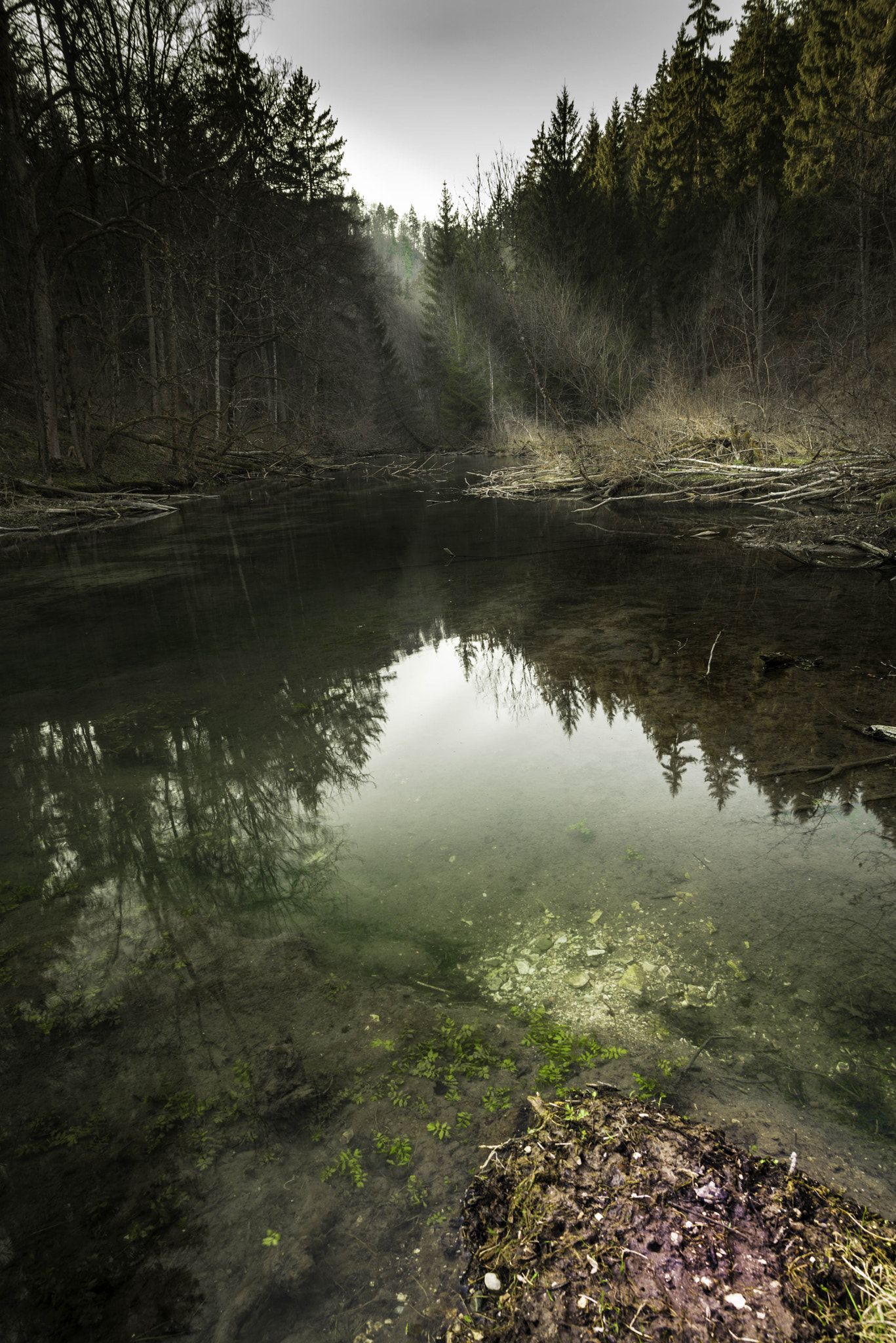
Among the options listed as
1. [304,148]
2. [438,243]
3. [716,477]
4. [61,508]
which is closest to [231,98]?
[304,148]

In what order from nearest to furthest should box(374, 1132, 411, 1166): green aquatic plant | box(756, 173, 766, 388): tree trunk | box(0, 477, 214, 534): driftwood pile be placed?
1. box(374, 1132, 411, 1166): green aquatic plant
2. box(0, 477, 214, 534): driftwood pile
3. box(756, 173, 766, 388): tree trunk

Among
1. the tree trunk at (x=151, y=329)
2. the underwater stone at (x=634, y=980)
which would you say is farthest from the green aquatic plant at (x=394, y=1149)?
the tree trunk at (x=151, y=329)

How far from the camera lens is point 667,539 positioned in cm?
1034

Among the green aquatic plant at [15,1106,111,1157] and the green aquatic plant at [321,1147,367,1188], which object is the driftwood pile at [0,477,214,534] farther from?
the green aquatic plant at [321,1147,367,1188]

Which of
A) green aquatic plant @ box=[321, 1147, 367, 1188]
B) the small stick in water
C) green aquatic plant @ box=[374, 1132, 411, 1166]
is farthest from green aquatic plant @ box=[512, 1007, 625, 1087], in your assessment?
the small stick in water

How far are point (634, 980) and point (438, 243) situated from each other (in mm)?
53090

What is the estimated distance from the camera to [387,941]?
2441 mm

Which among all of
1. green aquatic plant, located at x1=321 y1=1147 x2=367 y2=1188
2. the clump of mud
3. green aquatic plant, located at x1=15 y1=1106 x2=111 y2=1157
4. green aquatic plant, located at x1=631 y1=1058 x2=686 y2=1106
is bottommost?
green aquatic plant, located at x1=15 y1=1106 x2=111 y2=1157

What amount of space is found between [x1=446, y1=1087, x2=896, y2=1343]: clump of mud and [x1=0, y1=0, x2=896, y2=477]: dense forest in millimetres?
10564

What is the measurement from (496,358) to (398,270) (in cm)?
6628

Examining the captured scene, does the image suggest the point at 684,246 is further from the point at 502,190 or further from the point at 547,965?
the point at 547,965

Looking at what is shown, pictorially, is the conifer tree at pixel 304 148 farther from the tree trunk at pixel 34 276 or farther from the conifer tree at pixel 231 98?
the tree trunk at pixel 34 276

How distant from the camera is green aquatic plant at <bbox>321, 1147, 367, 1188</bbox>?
1625mm

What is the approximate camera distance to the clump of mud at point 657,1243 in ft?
3.80
